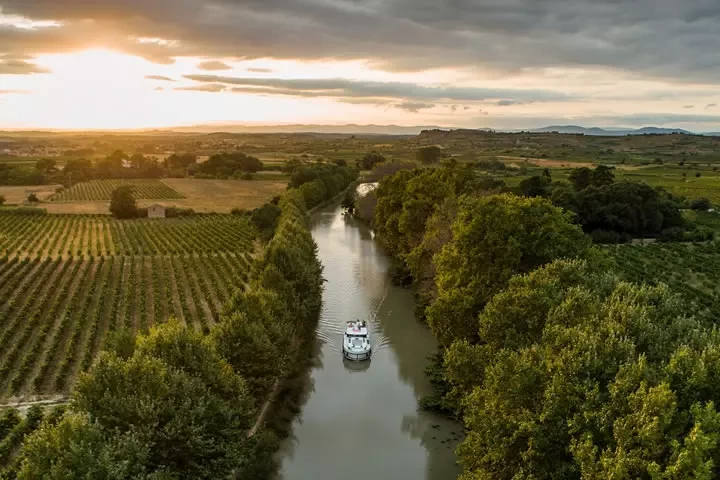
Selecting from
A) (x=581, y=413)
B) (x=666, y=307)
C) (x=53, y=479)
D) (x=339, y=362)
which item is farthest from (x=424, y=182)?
(x=53, y=479)

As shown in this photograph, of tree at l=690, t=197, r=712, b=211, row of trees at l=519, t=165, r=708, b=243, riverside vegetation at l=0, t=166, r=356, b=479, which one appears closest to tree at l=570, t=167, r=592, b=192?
row of trees at l=519, t=165, r=708, b=243

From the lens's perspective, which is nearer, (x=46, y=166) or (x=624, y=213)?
(x=624, y=213)

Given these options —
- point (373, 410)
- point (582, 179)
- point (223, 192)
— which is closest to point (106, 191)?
point (223, 192)

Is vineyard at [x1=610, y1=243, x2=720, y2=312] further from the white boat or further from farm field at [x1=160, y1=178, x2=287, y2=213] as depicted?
farm field at [x1=160, y1=178, x2=287, y2=213]

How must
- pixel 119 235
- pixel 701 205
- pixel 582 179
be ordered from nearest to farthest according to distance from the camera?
pixel 119 235 → pixel 701 205 → pixel 582 179

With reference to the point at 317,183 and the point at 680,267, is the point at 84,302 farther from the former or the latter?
the point at 317,183

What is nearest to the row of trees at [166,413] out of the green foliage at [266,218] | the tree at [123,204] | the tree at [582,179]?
the green foliage at [266,218]
